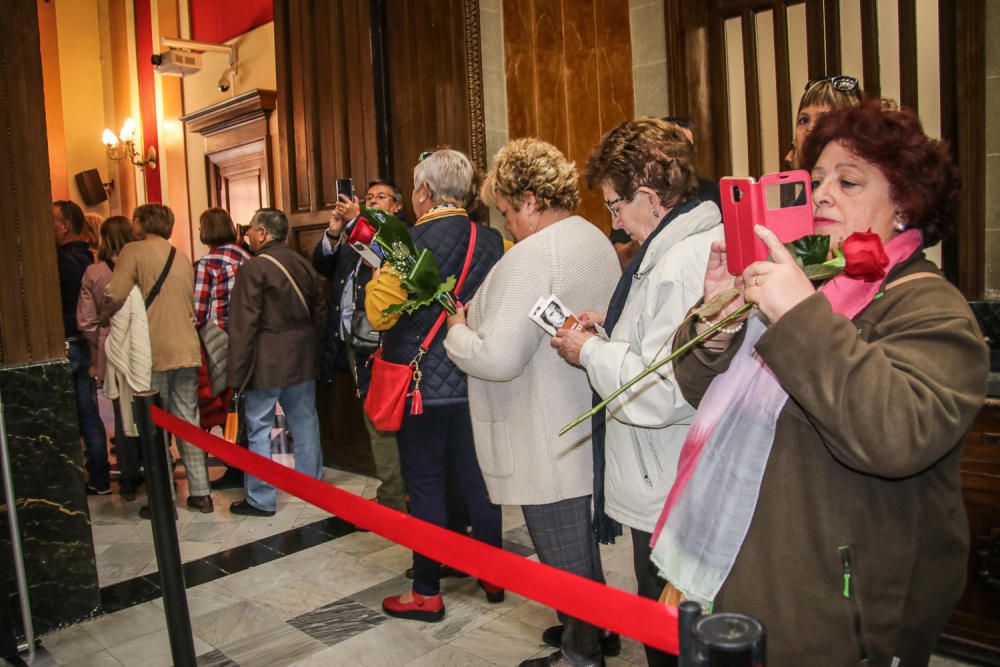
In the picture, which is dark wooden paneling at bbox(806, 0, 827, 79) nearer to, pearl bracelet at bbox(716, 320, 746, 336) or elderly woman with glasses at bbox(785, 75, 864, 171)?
elderly woman with glasses at bbox(785, 75, 864, 171)

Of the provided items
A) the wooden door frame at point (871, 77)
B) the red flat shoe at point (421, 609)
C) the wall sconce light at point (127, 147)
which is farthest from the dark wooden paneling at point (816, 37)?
the wall sconce light at point (127, 147)

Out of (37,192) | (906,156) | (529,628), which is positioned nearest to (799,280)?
(906,156)

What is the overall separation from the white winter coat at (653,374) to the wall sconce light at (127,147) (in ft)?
29.9

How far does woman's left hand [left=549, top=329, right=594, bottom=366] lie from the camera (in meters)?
2.15

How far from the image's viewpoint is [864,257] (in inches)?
43.4

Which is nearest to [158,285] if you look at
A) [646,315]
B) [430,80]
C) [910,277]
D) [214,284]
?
[214,284]

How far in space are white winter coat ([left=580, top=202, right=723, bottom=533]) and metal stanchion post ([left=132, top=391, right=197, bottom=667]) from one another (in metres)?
1.27

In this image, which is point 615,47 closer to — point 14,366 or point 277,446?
point 14,366

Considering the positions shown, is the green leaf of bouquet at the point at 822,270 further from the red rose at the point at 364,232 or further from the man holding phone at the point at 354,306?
the man holding phone at the point at 354,306

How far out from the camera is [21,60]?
3291 mm

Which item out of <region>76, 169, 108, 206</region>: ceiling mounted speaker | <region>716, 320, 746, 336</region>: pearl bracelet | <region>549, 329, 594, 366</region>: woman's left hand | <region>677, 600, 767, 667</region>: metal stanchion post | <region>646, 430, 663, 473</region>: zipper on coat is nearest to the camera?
<region>677, 600, 767, 667</region>: metal stanchion post

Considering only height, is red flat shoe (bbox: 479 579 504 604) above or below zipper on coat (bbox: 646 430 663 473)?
below

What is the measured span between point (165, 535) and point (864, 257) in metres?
2.08

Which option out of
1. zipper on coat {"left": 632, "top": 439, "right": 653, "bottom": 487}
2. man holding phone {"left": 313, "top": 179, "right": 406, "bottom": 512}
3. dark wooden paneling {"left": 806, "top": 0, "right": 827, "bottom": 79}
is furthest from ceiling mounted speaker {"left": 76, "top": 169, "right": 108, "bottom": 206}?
zipper on coat {"left": 632, "top": 439, "right": 653, "bottom": 487}
